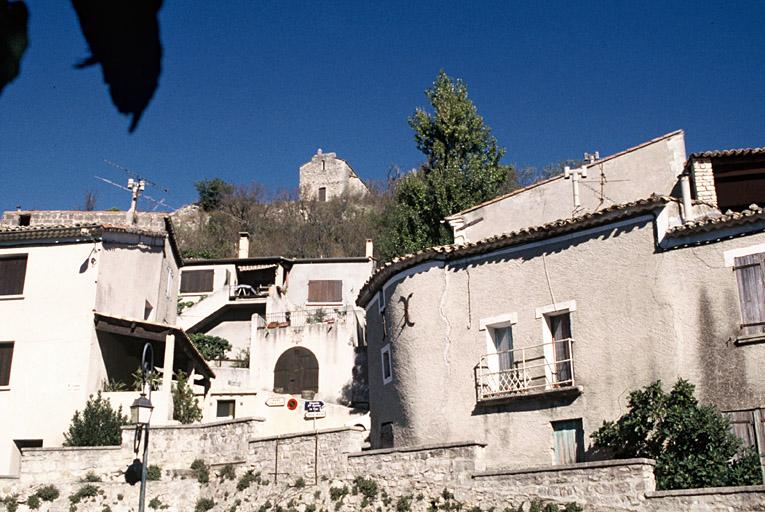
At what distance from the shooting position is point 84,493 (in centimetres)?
2297

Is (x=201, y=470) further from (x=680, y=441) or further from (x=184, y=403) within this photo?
(x=680, y=441)

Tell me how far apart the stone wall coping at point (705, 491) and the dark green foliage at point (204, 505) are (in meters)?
10.9

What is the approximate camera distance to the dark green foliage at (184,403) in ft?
86.8

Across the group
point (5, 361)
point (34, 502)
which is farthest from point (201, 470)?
point (5, 361)

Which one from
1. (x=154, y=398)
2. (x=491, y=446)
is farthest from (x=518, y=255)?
(x=154, y=398)

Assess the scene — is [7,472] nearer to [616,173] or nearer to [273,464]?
[273,464]

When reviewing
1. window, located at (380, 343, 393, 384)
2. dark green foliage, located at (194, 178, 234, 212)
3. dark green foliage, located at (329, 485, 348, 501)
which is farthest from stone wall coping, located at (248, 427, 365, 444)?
dark green foliage, located at (194, 178, 234, 212)

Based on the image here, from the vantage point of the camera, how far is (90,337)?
87.2 feet

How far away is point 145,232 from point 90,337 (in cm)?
501

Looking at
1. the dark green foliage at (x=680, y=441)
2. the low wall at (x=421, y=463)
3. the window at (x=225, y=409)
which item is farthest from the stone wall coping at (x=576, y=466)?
the window at (x=225, y=409)

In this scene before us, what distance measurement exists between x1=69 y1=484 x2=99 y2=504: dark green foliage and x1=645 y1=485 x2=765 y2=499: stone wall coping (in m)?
13.4

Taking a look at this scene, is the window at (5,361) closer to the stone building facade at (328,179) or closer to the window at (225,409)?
the window at (225,409)

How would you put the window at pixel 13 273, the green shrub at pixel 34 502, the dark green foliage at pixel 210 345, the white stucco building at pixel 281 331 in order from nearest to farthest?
the green shrub at pixel 34 502, the window at pixel 13 273, the white stucco building at pixel 281 331, the dark green foliage at pixel 210 345

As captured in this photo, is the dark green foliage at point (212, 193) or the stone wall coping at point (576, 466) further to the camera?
the dark green foliage at point (212, 193)
